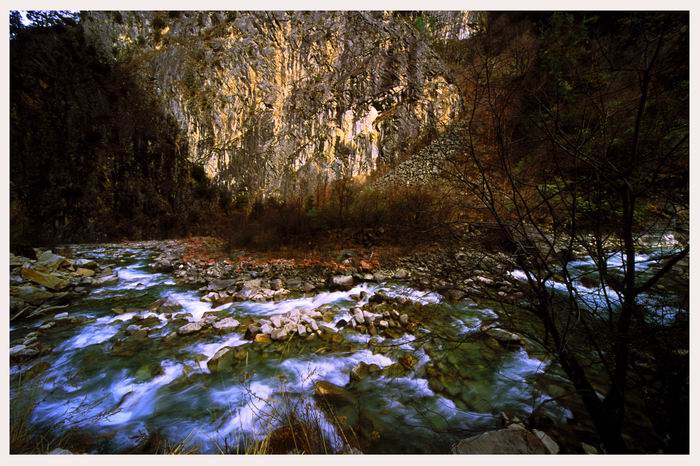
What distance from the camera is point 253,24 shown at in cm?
1628

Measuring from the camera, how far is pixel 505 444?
184cm

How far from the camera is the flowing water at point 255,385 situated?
2295 mm

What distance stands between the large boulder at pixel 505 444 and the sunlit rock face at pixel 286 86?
13.8 meters

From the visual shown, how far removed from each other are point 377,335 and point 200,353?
7.64 feet

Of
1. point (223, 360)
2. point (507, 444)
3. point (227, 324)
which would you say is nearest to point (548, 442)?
point (507, 444)

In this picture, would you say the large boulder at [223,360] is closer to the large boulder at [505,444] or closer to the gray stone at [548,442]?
the large boulder at [505,444]

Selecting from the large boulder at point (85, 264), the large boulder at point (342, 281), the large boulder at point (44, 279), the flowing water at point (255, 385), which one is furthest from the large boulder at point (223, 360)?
the large boulder at point (85, 264)

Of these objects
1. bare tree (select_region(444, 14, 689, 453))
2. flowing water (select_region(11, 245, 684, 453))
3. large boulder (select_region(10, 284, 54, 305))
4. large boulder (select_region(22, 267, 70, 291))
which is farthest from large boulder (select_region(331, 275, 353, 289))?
large boulder (select_region(22, 267, 70, 291))

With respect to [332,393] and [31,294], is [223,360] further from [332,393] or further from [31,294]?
[31,294]

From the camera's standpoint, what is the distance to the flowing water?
2.29 metres

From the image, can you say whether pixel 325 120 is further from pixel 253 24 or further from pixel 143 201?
pixel 143 201

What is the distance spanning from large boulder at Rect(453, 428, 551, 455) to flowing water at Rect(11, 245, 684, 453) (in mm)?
266

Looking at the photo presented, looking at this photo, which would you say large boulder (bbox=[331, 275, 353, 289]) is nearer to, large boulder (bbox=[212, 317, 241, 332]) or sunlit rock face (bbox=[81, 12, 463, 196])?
large boulder (bbox=[212, 317, 241, 332])

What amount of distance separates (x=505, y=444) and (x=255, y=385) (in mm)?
2335
